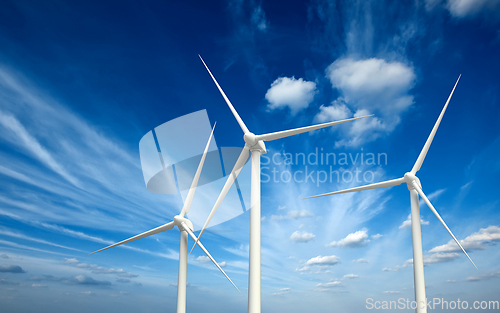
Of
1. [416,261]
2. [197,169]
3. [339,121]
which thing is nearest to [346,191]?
[416,261]

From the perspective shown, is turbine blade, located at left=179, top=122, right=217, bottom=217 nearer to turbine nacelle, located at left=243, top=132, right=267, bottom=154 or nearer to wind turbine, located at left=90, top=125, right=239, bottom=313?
wind turbine, located at left=90, top=125, right=239, bottom=313

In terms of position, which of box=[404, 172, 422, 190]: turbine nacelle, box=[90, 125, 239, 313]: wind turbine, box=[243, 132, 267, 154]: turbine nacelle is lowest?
box=[90, 125, 239, 313]: wind turbine

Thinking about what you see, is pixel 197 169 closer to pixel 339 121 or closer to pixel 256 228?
pixel 256 228

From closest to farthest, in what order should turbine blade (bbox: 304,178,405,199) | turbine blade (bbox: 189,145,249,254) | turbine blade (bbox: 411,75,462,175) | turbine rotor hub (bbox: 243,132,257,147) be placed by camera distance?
turbine rotor hub (bbox: 243,132,257,147)
turbine blade (bbox: 189,145,249,254)
turbine blade (bbox: 411,75,462,175)
turbine blade (bbox: 304,178,405,199)

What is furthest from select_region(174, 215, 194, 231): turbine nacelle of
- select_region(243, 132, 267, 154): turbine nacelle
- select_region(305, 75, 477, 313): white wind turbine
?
select_region(305, 75, 477, 313): white wind turbine

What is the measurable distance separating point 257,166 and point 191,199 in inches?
579

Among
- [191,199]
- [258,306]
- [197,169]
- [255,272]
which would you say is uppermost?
[197,169]

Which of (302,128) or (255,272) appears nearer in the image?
(255,272)

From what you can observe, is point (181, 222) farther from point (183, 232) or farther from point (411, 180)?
point (411, 180)

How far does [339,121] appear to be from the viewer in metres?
25.6

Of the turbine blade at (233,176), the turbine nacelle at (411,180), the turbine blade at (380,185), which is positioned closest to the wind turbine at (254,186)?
the turbine blade at (233,176)

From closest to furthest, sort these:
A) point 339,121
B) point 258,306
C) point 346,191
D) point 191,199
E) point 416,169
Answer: point 258,306
point 339,121
point 416,169
point 346,191
point 191,199

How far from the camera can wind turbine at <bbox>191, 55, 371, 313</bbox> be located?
75.4 feet

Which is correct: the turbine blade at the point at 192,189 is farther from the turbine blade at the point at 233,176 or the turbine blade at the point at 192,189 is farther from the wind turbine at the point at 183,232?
the turbine blade at the point at 233,176
